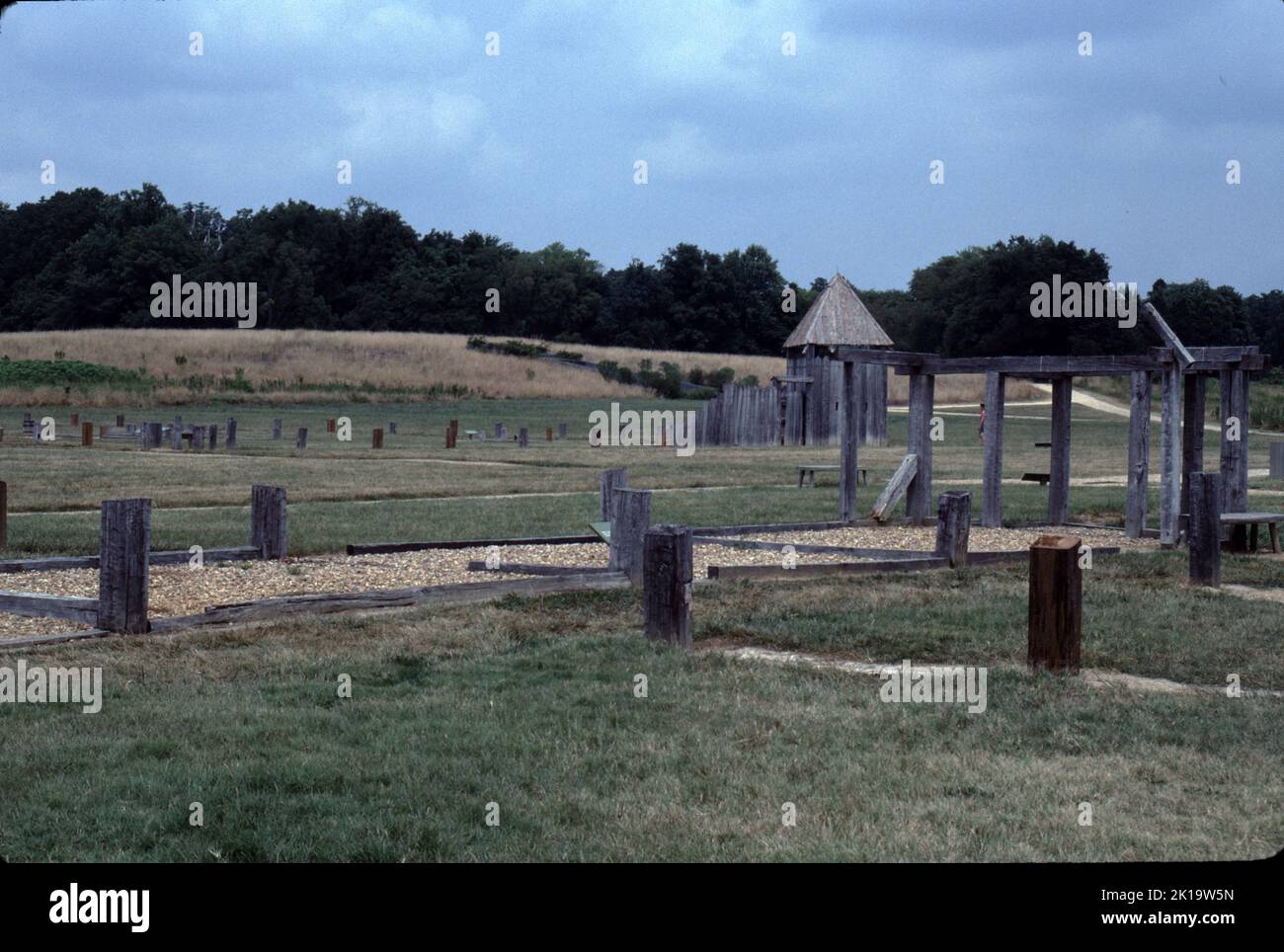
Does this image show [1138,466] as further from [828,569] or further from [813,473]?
[813,473]

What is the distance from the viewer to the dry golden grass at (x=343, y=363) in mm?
59969

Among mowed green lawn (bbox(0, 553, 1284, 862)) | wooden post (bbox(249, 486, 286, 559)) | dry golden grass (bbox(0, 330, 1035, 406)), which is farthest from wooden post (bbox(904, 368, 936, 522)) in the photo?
dry golden grass (bbox(0, 330, 1035, 406))

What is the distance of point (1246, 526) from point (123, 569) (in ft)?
40.8

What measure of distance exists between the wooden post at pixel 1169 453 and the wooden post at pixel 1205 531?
348 centimetres

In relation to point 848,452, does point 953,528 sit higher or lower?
lower

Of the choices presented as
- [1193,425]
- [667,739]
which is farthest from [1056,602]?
[1193,425]

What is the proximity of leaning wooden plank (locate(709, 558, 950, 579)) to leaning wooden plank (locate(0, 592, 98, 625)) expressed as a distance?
17.6 ft

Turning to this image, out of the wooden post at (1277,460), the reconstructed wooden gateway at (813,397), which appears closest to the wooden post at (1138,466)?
the wooden post at (1277,460)

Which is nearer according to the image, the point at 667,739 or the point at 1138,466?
the point at 667,739

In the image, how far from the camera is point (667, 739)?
23.0 feet

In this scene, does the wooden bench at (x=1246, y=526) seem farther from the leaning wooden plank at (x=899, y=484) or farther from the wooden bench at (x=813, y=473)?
the wooden bench at (x=813, y=473)

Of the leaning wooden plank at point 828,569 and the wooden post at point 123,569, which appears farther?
the leaning wooden plank at point 828,569
